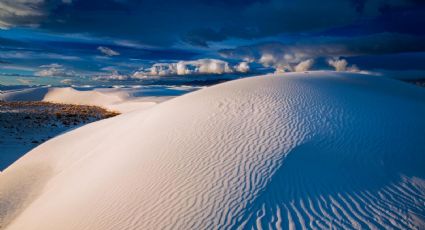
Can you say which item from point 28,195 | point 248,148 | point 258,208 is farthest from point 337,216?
point 28,195

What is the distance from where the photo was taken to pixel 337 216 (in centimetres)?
440

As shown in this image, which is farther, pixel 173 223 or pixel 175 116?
pixel 175 116

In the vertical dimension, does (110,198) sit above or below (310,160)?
below

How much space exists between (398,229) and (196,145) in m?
4.08

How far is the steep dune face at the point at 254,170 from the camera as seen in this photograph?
4594 mm

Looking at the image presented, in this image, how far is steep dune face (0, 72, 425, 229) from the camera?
4.59 m

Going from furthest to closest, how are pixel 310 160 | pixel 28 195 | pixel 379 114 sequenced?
pixel 28 195, pixel 379 114, pixel 310 160

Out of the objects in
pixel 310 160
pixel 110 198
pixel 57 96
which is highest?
pixel 310 160

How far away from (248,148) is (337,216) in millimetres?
2302

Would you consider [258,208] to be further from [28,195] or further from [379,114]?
[28,195]

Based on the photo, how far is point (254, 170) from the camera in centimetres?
546

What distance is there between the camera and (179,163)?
6.25m

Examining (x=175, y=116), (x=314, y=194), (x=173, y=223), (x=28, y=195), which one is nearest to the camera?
(x=173, y=223)

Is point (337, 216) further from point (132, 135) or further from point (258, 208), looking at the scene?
point (132, 135)
